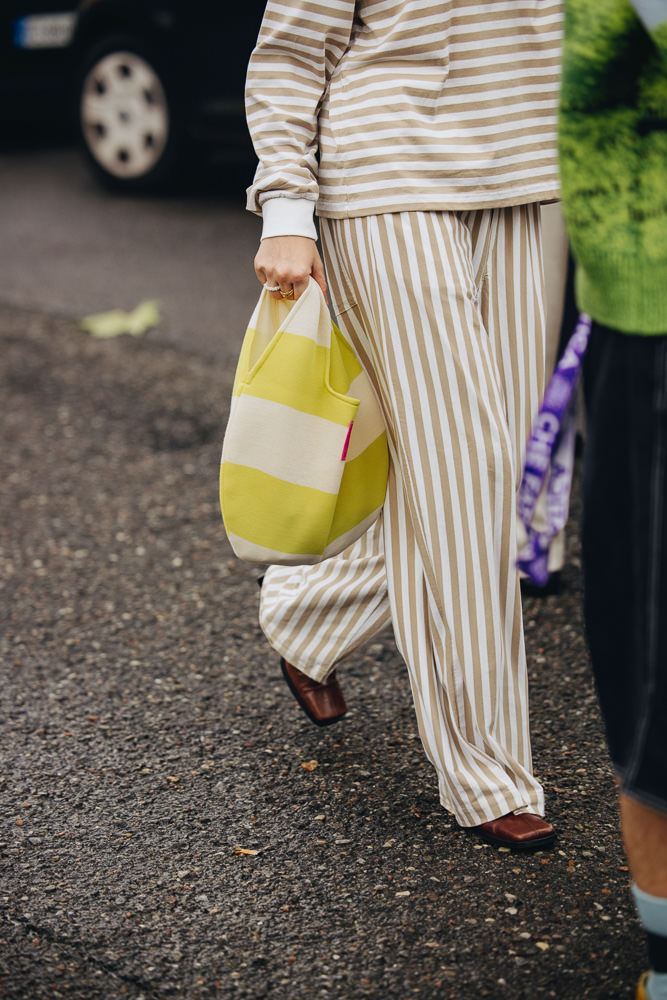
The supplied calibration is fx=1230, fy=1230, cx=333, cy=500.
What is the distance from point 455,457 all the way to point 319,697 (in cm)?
74

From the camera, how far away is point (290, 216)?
2.12 m

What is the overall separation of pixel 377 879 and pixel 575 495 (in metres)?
1.95

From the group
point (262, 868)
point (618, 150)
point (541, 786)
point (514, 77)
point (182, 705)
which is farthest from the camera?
point (182, 705)

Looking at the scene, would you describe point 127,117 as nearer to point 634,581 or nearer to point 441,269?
point 441,269

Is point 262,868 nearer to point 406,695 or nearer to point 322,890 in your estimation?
point 322,890

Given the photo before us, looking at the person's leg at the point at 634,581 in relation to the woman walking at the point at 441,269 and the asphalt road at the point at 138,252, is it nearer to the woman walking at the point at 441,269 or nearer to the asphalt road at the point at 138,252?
the woman walking at the point at 441,269

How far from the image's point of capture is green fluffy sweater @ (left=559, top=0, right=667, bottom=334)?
4.66ft

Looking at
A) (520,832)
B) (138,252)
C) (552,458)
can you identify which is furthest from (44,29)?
(552,458)

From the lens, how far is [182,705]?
2816 mm

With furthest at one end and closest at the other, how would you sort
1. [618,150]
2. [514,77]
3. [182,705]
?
[182,705], [514,77], [618,150]

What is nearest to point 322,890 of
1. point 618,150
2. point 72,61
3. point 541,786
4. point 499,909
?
point 499,909

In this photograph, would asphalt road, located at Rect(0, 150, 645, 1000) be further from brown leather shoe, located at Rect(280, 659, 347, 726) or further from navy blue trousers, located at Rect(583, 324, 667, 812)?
navy blue trousers, located at Rect(583, 324, 667, 812)

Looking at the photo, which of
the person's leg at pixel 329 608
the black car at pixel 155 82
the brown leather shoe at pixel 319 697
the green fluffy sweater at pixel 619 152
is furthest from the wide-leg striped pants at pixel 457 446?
the black car at pixel 155 82

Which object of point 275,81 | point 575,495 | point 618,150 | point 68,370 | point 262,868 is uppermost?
point 618,150
